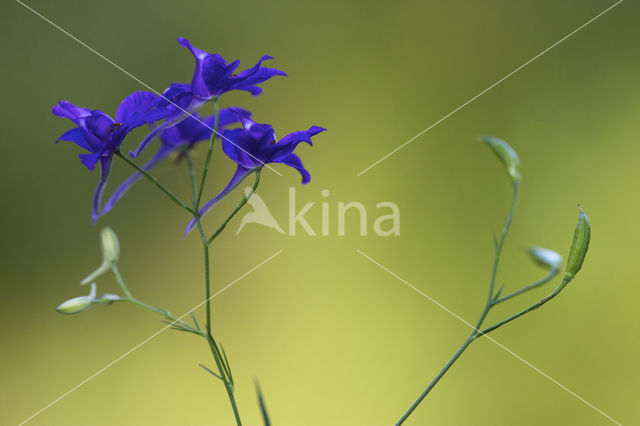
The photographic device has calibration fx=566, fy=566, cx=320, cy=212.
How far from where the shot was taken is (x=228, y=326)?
184 cm

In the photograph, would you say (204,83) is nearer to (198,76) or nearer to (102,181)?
(198,76)

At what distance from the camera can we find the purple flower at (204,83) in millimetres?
657

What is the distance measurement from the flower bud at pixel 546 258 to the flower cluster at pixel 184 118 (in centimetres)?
29

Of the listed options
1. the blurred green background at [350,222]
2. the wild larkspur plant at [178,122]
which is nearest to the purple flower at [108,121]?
the wild larkspur plant at [178,122]

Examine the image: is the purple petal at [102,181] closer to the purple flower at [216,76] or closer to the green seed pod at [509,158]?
the purple flower at [216,76]

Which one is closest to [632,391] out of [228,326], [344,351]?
[344,351]

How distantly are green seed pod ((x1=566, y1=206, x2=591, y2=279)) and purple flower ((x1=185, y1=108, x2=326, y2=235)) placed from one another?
296mm

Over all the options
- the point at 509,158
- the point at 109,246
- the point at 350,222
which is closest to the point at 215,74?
the point at 109,246

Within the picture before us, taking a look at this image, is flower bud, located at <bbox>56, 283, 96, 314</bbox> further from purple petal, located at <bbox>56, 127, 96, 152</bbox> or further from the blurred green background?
the blurred green background

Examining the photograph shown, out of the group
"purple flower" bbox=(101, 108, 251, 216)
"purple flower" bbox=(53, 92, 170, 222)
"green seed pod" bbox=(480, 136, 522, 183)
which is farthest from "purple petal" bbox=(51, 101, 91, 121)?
"green seed pod" bbox=(480, 136, 522, 183)

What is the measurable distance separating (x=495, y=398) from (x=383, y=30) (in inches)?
49.9

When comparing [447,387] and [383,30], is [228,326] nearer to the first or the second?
[447,387]

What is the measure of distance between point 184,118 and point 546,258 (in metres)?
0.44

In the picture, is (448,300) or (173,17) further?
(173,17)
